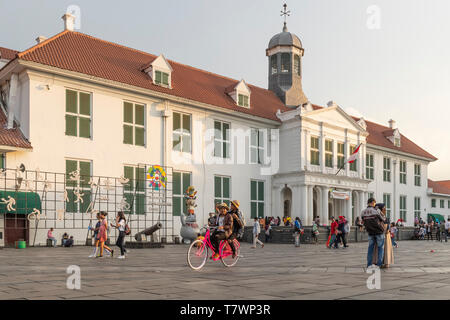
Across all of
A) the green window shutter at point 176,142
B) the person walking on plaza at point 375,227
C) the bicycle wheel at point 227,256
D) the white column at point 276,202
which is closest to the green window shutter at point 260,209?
the white column at point 276,202

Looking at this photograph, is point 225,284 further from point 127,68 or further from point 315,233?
point 127,68

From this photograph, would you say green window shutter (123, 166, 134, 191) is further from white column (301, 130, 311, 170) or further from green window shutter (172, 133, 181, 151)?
white column (301, 130, 311, 170)

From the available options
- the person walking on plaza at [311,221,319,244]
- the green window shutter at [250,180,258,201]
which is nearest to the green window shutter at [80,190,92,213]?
the green window shutter at [250,180,258,201]

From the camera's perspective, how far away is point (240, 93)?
3541 centimetres

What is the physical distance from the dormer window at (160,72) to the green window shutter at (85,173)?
695 cm

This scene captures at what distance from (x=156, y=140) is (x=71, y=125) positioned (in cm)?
530

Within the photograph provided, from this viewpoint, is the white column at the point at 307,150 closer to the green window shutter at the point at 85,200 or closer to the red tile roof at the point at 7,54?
the green window shutter at the point at 85,200

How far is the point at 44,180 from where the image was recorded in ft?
78.3

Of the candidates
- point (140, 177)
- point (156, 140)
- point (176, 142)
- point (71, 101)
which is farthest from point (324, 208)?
point (71, 101)

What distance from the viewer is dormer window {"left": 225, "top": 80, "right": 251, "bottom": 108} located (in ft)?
115

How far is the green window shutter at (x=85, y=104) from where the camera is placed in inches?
1034

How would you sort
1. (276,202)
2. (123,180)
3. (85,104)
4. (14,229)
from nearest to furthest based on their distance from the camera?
1. (14,229)
2. (85,104)
3. (123,180)
4. (276,202)

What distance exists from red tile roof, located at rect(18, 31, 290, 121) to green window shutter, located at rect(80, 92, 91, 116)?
4.02 feet
